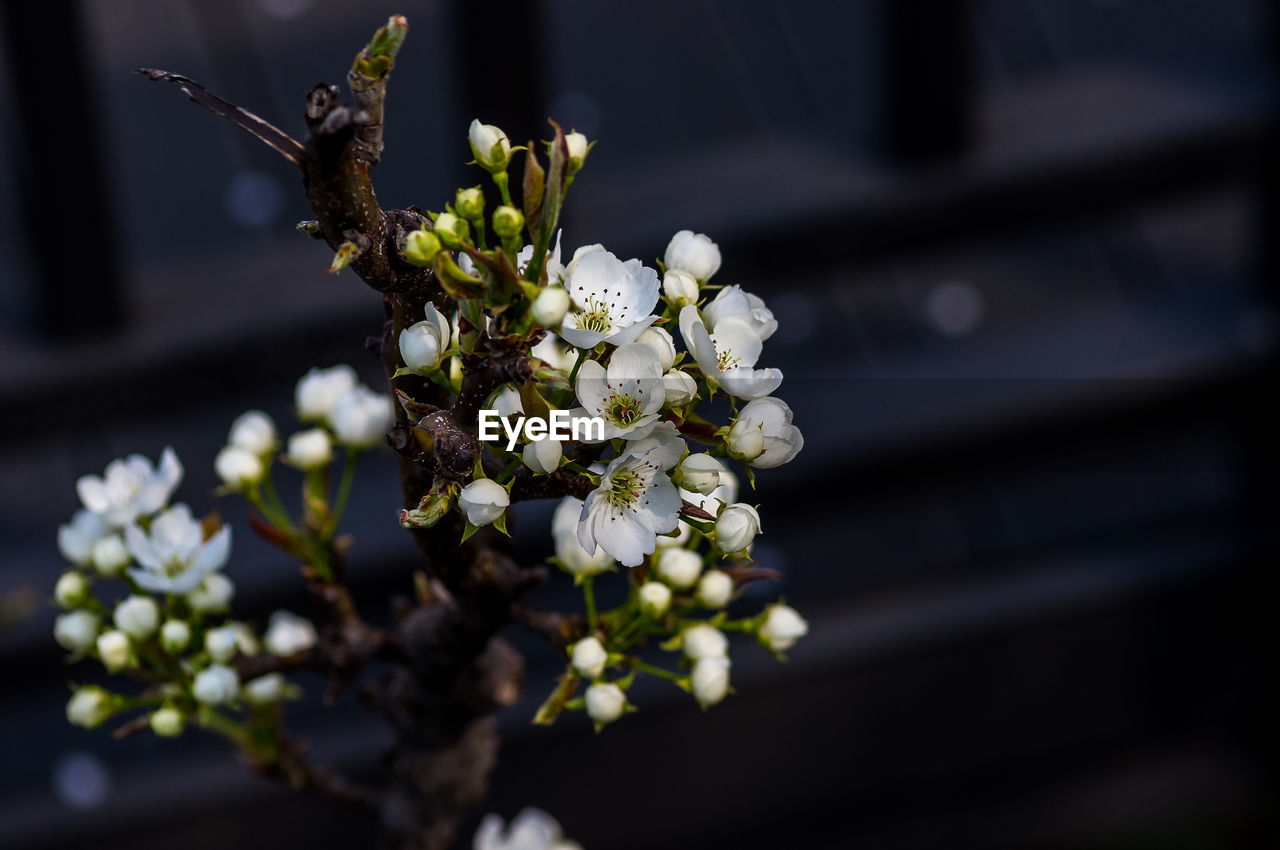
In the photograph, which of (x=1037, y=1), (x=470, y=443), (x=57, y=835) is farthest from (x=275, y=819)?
(x=1037, y=1)

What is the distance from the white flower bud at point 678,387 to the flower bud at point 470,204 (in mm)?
83

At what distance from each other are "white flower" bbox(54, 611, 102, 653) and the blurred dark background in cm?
76

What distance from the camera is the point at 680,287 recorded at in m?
0.45

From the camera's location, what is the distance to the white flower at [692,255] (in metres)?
0.46

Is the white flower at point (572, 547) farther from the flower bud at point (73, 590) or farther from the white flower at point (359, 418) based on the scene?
the flower bud at point (73, 590)

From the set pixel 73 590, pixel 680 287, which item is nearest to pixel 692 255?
pixel 680 287

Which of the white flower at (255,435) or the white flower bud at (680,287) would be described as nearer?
the white flower bud at (680,287)

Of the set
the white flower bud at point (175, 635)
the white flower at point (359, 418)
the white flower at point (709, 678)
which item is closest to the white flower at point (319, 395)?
the white flower at point (359, 418)

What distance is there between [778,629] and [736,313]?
190 mm

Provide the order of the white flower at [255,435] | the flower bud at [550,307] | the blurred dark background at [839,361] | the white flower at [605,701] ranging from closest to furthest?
the flower bud at [550,307], the white flower at [605,701], the white flower at [255,435], the blurred dark background at [839,361]

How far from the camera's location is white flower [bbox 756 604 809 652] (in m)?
0.58

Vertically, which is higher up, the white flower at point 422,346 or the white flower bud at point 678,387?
the white flower at point 422,346

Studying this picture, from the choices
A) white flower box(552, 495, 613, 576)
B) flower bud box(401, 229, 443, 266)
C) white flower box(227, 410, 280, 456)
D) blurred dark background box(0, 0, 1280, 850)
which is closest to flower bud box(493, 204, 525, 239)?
flower bud box(401, 229, 443, 266)

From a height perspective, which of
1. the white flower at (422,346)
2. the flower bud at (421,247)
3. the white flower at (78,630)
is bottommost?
the white flower at (78,630)
